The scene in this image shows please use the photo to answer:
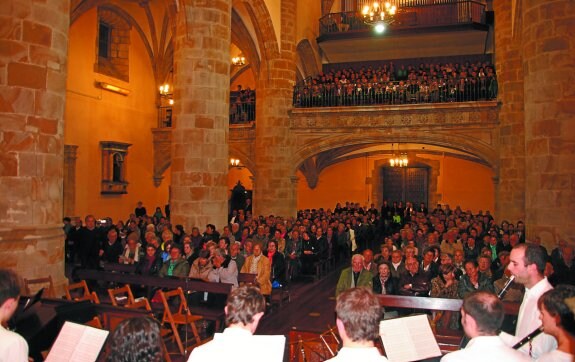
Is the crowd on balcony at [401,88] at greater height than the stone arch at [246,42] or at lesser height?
lesser

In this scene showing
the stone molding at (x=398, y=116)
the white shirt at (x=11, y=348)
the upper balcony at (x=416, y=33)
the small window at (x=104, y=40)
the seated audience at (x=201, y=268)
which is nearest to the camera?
the white shirt at (x=11, y=348)

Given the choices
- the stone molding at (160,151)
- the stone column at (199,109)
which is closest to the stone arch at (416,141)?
the stone molding at (160,151)

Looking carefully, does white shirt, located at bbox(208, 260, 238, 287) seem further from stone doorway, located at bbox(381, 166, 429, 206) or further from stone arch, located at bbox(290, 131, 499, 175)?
stone doorway, located at bbox(381, 166, 429, 206)

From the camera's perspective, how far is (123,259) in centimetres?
962

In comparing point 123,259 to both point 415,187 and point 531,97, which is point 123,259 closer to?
point 531,97

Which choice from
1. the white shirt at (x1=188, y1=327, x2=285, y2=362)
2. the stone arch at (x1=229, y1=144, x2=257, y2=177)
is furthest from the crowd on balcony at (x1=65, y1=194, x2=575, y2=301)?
the stone arch at (x1=229, y1=144, x2=257, y2=177)

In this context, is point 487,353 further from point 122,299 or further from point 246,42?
point 246,42

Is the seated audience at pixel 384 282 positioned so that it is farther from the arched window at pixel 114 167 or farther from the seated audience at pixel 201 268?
the arched window at pixel 114 167

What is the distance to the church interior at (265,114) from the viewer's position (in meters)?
6.54

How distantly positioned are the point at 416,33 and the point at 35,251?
62.8 feet

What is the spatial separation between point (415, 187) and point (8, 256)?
22.0 meters

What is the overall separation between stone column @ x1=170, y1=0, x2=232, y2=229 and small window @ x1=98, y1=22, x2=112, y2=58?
9.05 meters

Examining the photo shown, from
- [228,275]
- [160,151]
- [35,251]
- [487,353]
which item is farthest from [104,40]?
[487,353]

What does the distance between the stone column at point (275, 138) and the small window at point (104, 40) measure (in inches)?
234
